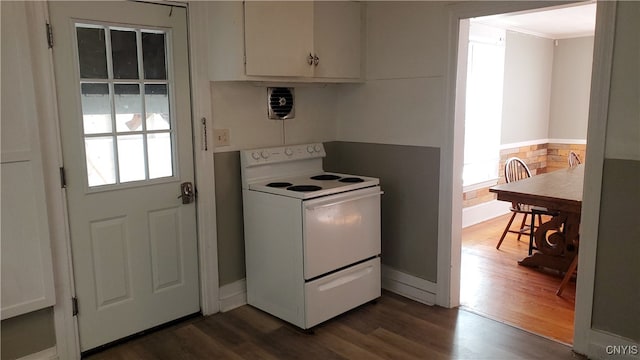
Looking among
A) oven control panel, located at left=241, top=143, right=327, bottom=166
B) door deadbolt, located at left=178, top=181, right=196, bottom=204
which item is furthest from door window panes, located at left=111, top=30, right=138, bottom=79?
oven control panel, located at left=241, top=143, right=327, bottom=166

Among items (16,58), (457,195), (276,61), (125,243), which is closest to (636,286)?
(457,195)

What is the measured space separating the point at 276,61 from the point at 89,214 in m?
1.39

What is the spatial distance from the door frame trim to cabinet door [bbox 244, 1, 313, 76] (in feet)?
1.12

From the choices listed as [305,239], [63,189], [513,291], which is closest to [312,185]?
[305,239]

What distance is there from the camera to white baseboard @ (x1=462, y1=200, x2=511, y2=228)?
17.8ft

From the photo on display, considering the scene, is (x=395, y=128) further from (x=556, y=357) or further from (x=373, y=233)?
(x=556, y=357)

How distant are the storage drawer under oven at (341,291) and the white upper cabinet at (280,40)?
1.30 meters

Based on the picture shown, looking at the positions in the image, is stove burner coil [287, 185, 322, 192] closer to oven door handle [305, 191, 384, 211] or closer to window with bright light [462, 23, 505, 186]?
oven door handle [305, 191, 384, 211]

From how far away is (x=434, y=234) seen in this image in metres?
3.33

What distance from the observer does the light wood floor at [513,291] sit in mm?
3133

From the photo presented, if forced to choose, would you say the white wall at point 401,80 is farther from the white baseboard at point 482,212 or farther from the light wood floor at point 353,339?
the white baseboard at point 482,212

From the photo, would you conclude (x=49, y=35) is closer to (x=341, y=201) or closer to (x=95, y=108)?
(x=95, y=108)

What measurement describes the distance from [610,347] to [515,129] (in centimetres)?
378


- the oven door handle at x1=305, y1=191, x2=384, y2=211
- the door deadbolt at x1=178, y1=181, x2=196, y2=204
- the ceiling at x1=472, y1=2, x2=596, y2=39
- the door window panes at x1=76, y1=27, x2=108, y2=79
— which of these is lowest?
the oven door handle at x1=305, y1=191, x2=384, y2=211
